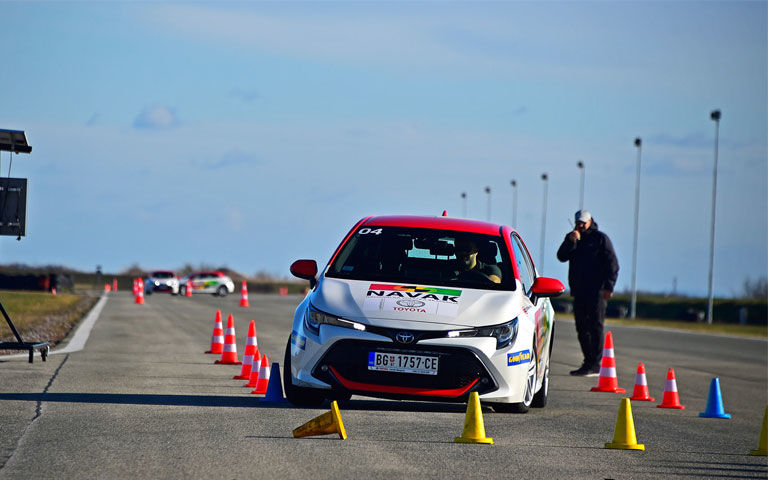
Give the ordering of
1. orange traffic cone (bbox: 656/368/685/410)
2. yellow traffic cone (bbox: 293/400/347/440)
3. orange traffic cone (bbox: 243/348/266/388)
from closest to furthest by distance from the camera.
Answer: yellow traffic cone (bbox: 293/400/347/440)
orange traffic cone (bbox: 656/368/685/410)
orange traffic cone (bbox: 243/348/266/388)

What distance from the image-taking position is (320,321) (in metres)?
9.62

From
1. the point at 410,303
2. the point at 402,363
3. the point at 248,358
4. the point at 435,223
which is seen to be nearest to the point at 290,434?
the point at 402,363

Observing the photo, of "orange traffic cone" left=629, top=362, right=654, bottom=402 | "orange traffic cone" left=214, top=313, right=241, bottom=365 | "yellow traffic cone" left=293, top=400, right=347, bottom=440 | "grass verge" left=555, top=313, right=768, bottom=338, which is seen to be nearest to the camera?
"yellow traffic cone" left=293, top=400, right=347, bottom=440

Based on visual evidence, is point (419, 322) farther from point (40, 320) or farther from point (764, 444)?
point (40, 320)

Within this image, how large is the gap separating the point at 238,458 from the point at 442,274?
3530mm

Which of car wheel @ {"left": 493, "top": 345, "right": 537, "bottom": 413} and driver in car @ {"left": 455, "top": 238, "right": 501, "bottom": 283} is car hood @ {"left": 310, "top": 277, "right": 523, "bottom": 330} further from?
car wheel @ {"left": 493, "top": 345, "right": 537, "bottom": 413}

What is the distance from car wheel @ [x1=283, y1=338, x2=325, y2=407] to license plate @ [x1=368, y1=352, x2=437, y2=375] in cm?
73

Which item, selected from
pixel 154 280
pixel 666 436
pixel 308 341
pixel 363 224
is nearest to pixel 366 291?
pixel 308 341

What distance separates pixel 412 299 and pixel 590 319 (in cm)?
569

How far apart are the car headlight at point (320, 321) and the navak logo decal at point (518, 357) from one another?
3.99 feet

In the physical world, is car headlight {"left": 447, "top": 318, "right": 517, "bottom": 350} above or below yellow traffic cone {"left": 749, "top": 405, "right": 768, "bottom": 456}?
above

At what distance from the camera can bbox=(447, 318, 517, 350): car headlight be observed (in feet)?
31.0

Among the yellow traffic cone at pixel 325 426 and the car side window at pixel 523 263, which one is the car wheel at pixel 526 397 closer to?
the car side window at pixel 523 263

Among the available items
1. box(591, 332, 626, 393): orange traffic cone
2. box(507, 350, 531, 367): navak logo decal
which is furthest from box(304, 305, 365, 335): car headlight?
box(591, 332, 626, 393): orange traffic cone
